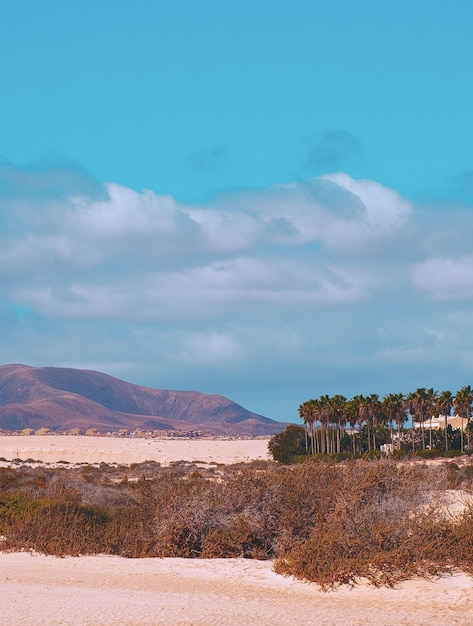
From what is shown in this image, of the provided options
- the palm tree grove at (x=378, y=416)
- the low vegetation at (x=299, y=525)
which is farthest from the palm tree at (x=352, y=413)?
the low vegetation at (x=299, y=525)

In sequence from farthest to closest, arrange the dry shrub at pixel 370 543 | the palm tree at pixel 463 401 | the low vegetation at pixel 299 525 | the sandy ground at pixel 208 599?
the palm tree at pixel 463 401 < the low vegetation at pixel 299 525 < the dry shrub at pixel 370 543 < the sandy ground at pixel 208 599

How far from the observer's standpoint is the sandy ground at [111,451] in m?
84.1

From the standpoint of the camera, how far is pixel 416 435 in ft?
292

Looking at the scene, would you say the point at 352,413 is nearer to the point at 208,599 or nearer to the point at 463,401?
the point at 463,401

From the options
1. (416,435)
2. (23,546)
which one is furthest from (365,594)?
(416,435)

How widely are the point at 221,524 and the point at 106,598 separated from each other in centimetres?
471

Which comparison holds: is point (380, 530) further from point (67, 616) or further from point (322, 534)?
point (67, 616)

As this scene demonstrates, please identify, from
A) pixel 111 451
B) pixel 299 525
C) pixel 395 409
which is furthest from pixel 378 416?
pixel 299 525

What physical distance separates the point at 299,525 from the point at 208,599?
13.8ft

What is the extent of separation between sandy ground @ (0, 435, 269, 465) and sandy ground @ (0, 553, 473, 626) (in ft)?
194

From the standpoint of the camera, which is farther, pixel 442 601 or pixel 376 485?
pixel 376 485

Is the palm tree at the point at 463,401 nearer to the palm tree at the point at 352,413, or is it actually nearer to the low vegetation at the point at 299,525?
the palm tree at the point at 352,413

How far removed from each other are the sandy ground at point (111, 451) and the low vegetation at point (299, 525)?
183ft

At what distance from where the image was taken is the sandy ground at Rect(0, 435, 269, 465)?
84125mm
